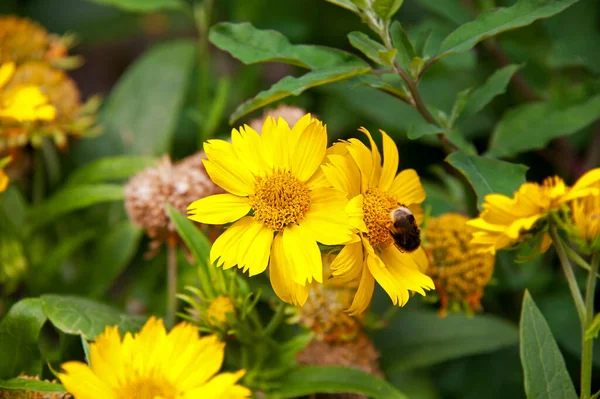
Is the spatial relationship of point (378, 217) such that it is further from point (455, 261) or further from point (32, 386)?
point (32, 386)

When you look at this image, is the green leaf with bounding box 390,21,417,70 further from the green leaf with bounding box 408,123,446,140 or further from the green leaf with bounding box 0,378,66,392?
the green leaf with bounding box 0,378,66,392

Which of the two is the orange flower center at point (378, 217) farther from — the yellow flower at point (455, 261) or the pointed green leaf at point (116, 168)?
the pointed green leaf at point (116, 168)

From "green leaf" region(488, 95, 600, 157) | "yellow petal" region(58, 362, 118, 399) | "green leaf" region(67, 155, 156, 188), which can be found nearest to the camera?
"yellow petal" region(58, 362, 118, 399)

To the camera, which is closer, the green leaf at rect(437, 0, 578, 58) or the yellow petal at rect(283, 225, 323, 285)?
the yellow petal at rect(283, 225, 323, 285)

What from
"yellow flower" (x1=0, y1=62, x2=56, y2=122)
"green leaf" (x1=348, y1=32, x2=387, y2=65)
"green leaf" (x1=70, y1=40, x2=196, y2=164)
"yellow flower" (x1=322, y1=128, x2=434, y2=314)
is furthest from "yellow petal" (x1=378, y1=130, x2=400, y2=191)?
"green leaf" (x1=70, y1=40, x2=196, y2=164)

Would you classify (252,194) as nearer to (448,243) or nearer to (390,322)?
(448,243)

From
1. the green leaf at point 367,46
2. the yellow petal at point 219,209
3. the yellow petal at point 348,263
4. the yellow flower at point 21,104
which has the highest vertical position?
the green leaf at point 367,46

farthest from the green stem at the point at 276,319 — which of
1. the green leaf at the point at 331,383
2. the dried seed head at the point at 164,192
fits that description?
the dried seed head at the point at 164,192

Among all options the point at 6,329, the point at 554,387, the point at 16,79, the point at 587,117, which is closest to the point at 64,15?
the point at 16,79
